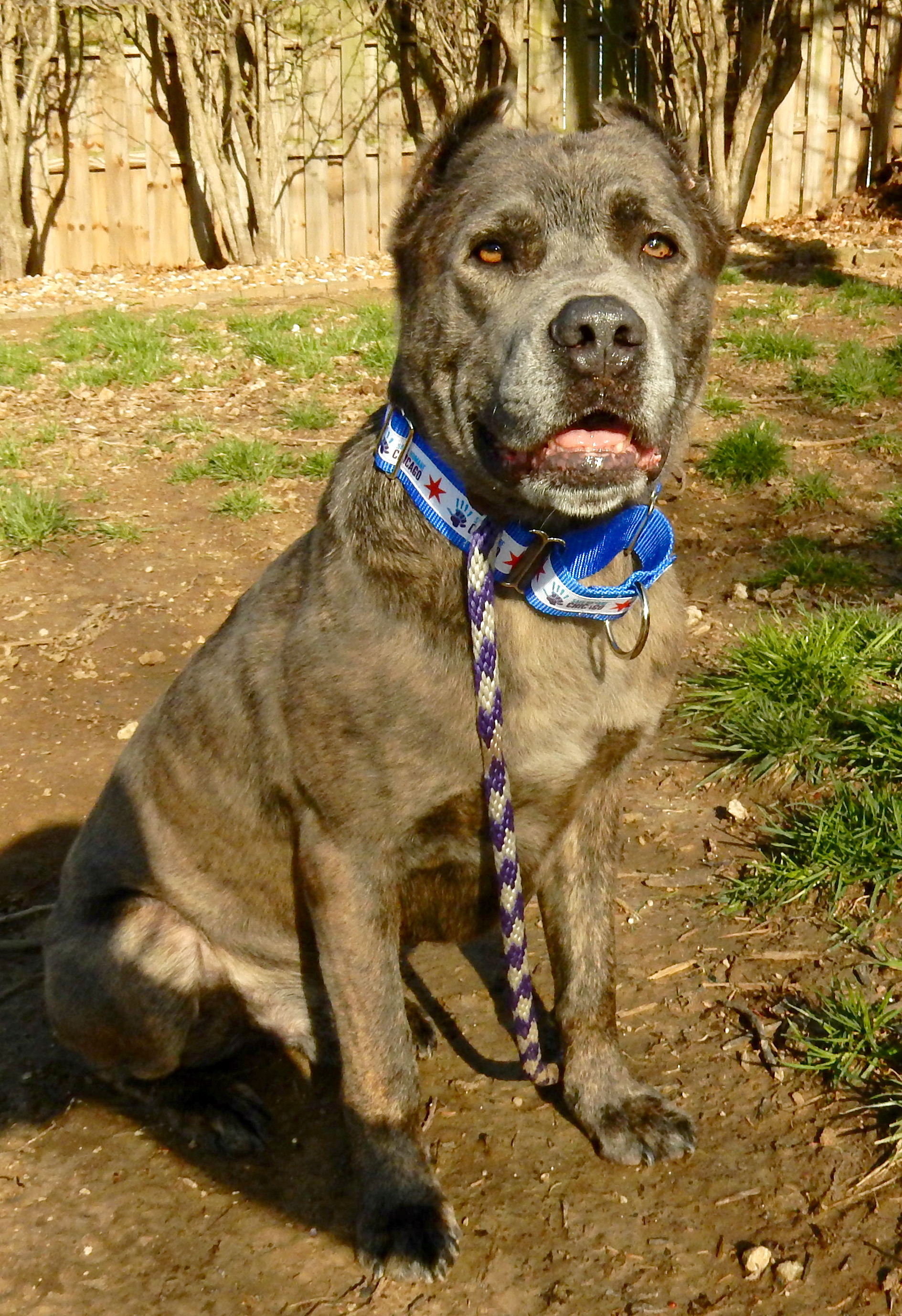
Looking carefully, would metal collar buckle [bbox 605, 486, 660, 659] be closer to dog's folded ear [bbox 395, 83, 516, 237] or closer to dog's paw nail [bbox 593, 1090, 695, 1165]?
dog's folded ear [bbox 395, 83, 516, 237]

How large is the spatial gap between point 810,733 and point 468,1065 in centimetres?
154

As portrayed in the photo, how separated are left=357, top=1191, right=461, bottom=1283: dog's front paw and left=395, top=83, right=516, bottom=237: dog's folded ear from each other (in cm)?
197

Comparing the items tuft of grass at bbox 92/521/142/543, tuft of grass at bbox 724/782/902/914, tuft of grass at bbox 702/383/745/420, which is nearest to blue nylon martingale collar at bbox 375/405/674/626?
tuft of grass at bbox 724/782/902/914

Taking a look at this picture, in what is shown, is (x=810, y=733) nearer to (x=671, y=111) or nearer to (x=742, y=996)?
(x=742, y=996)

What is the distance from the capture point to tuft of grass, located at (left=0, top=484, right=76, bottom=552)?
5.64m

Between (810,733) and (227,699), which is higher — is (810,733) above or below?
below

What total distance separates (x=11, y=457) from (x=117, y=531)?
116cm

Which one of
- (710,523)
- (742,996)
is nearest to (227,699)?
(742,996)

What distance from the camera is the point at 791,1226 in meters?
2.43

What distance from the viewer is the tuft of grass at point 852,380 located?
6.63m

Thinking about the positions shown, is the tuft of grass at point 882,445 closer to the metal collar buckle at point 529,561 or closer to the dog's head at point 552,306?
the dog's head at point 552,306

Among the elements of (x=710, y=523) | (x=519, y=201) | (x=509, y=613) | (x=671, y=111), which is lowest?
(x=710, y=523)

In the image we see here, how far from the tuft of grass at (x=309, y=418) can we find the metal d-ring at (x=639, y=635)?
447cm

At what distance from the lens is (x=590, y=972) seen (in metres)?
2.82
